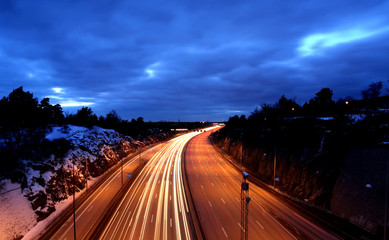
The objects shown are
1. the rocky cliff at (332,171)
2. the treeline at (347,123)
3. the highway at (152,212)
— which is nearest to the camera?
the highway at (152,212)

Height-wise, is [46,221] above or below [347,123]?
below

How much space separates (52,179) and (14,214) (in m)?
10.6

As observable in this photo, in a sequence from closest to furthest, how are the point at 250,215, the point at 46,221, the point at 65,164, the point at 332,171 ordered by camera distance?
the point at 250,215 < the point at 46,221 < the point at 332,171 < the point at 65,164

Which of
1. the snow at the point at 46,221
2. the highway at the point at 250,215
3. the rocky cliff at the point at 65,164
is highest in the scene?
the rocky cliff at the point at 65,164

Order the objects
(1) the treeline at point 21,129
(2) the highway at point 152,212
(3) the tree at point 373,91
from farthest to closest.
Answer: (3) the tree at point 373,91 < (1) the treeline at point 21,129 < (2) the highway at point 152,212

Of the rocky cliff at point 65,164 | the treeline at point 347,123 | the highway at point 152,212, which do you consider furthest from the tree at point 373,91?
the rocky cliff at point 65,164

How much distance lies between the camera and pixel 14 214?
26281 mm

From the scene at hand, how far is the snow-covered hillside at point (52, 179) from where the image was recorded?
26203 millimetres

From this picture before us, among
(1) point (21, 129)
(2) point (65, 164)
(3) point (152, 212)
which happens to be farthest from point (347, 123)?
(1) point (21, 129)

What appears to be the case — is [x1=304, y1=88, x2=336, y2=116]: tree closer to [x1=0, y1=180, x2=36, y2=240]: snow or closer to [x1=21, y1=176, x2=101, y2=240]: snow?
[x1=21, y1=176, x2=101, y2=240]: snow

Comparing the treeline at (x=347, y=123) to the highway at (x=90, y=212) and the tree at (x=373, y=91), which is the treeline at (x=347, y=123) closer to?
the tree at (x=373, y=91)

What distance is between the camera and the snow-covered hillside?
2620 cm

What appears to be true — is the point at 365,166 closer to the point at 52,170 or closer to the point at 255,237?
the point at 255,237

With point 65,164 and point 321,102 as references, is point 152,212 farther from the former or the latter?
point 321,102
